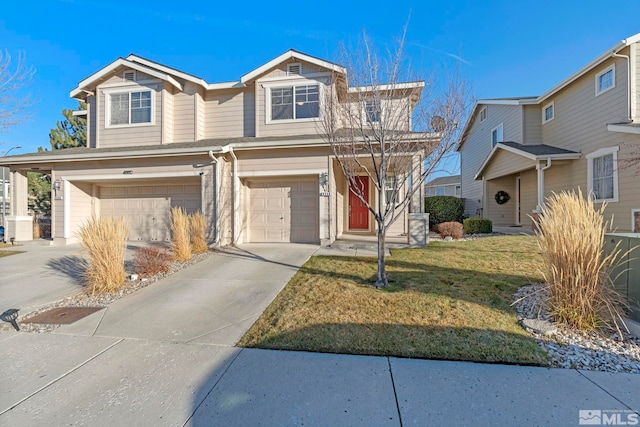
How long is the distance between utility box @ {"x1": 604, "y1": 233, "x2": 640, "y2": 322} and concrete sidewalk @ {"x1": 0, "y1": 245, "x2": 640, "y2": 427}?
4.31 ft

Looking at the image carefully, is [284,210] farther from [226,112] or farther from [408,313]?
[408,313]

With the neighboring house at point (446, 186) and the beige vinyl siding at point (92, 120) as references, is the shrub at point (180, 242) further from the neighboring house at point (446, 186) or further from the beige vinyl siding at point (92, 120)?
the neighboring house at point (446, 186)

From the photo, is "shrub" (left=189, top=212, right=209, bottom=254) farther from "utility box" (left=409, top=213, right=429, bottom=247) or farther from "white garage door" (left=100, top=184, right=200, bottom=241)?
"utility box" (left=409, top=213, right=429, bottom=247)

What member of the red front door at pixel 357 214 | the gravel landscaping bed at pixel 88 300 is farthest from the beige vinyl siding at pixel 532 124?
the gravel landscaping bed at pixel 88 300

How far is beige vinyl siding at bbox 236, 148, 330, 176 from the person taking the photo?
29.6 ft

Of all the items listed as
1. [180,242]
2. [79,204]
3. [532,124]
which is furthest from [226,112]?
[532,124]

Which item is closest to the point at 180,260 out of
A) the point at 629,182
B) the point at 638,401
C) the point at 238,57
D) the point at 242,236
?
the point at 242,236

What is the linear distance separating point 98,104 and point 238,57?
18.9 ft

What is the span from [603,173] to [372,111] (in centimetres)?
1046

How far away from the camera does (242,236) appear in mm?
9672

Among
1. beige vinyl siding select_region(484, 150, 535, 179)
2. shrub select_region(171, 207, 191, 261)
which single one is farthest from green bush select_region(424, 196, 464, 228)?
shrub select_region(171, 207, 191, 261)

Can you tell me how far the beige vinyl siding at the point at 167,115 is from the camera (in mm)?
10672

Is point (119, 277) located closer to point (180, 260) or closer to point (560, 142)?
point (180, 260)

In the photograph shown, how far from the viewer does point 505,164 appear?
13.8 meters
